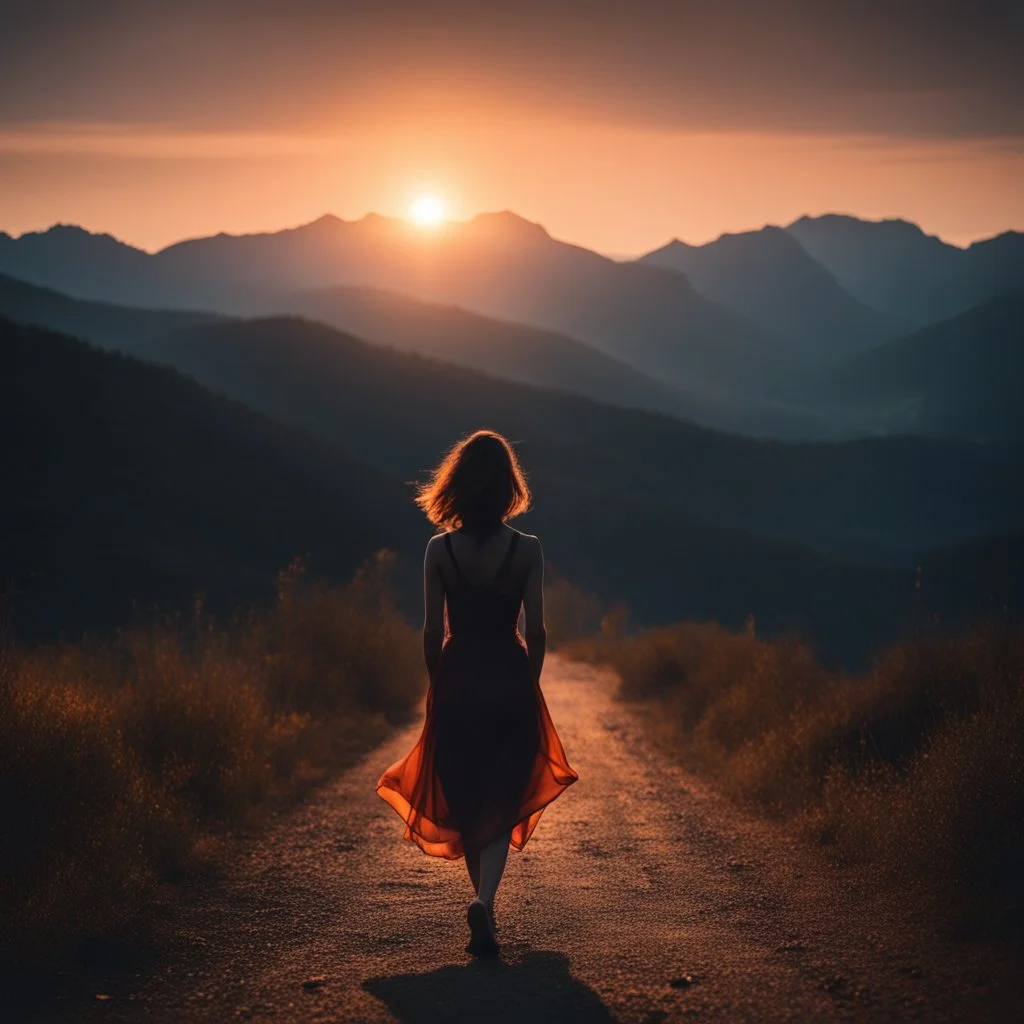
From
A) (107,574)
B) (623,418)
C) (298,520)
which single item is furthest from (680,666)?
(623,418)

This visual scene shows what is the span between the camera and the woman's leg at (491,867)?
4.98m

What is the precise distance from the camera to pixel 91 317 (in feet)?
508

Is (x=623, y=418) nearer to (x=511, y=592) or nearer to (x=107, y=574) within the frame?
(x=107, y=574)

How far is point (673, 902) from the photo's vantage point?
600 centimetres

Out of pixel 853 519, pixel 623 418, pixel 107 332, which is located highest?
pixel 107 332

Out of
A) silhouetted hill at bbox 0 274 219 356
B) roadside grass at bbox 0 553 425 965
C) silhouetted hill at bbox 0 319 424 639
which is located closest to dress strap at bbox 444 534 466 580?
roadside grass at bbox 0 553 425 965

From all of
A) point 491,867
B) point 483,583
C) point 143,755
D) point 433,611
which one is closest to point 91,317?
point 143,755

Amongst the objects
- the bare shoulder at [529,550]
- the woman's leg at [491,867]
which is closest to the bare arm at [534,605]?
the bare shoulder at [529,550]

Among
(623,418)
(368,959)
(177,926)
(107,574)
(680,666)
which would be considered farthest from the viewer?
(623,418)

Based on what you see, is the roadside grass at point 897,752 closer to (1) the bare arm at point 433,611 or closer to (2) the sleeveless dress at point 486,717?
(2) the sleeveless dress at point 486,717

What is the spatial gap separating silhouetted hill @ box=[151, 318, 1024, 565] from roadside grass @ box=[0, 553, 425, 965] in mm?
63656

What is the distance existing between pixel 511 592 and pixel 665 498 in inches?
4145

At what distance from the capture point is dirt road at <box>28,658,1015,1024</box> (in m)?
4.32

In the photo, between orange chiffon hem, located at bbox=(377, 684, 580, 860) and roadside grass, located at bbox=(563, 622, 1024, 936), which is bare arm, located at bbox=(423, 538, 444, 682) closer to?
orange chiffon hem, located at bbox=(377, 684, 580, 860)
